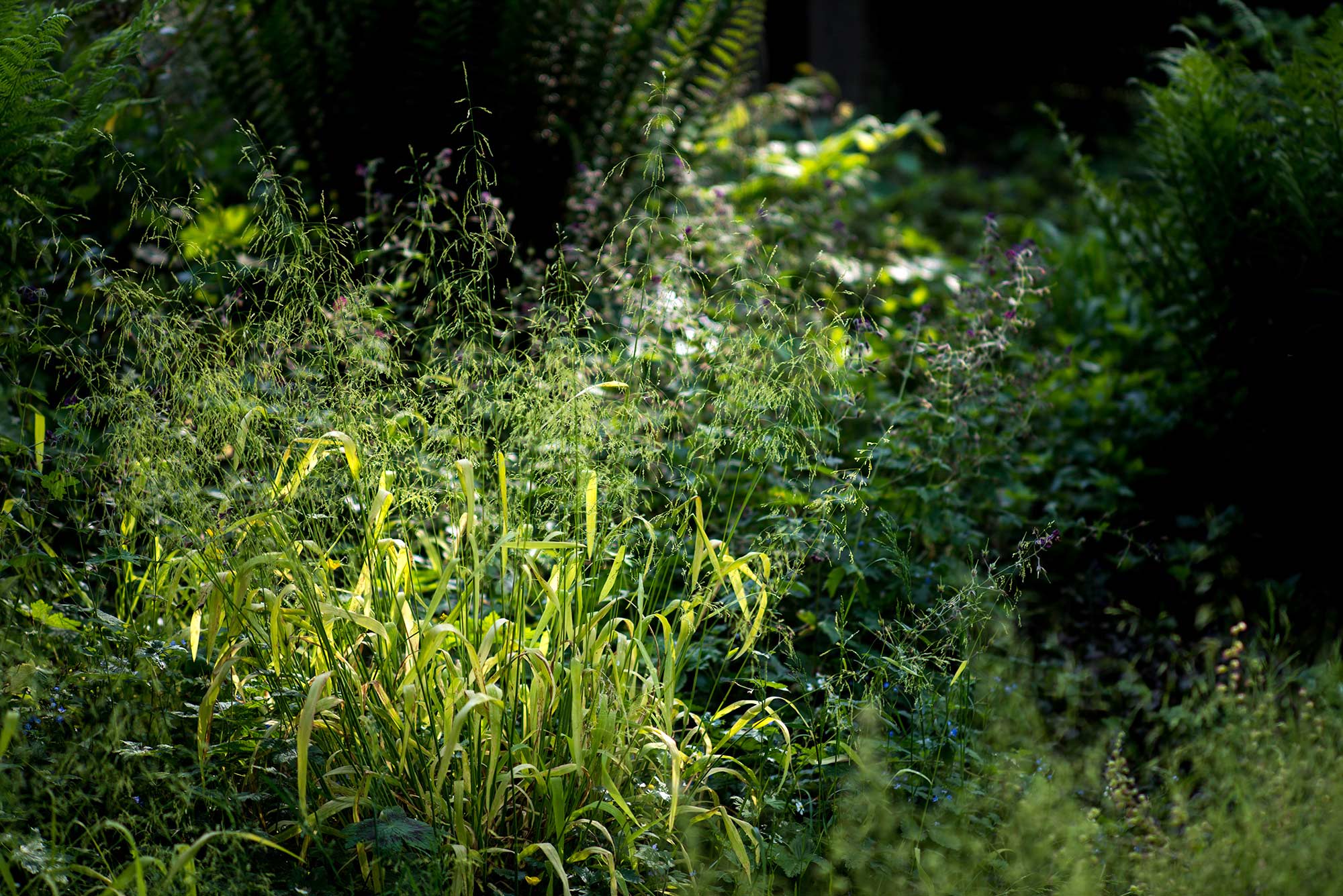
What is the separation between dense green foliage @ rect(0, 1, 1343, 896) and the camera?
203 cm

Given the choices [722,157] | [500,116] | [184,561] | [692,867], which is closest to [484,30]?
[500,116]

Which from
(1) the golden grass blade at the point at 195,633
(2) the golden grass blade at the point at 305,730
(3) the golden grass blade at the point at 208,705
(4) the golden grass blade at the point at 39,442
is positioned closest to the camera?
(2) the golden grass blade at the point at 305,730

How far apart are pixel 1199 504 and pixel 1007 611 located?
1696mm

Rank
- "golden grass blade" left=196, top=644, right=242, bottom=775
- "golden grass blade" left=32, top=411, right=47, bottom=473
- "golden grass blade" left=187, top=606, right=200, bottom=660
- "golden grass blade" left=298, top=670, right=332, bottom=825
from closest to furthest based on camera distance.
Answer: "golden grass blade" left=298, top=670, right=332, bottom=825 → "golden grass blade" left=196, top=644, right=242, bottom=775 → "golden grass blade" left=187, top=606, right=200, bottom=660 → "golden grass blade" left=32, top=411, right=47, bottom=473

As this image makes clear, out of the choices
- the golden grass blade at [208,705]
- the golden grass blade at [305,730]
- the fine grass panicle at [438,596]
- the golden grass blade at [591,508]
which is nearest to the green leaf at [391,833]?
the fine grass panicle at [438,596]

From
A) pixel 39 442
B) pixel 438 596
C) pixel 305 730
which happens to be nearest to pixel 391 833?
Answer: pixel 305 730

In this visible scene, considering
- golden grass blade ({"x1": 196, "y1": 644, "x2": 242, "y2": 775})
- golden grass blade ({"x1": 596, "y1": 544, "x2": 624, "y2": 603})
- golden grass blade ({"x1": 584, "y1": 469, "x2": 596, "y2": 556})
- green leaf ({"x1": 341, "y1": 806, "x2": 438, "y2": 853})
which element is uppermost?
golden grass blade ({"x1": 584, "y1": 469, "x2": 596, "y2": 556})

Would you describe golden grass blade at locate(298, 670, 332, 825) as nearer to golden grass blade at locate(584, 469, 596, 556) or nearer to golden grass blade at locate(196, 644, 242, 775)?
golden grass blade at locate(196, 644, 242, 775)

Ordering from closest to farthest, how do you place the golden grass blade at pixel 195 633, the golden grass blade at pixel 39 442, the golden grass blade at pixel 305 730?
the golden grass blade at pixel 305 730, the golden grass blade at pixel 195 633, the golden grass blade at pixel 39 442

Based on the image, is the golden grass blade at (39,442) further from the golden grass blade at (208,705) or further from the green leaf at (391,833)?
the green leaf at (391,833)

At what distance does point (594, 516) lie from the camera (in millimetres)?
2121

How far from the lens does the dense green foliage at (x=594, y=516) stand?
2.03 m

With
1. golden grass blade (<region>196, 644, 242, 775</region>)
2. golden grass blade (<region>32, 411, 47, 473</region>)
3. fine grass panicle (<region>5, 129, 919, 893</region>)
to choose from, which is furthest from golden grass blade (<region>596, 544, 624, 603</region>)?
golden grass blade (<region>32, 411, 47, 473</region>)

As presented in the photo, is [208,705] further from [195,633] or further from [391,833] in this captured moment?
[391,833]
